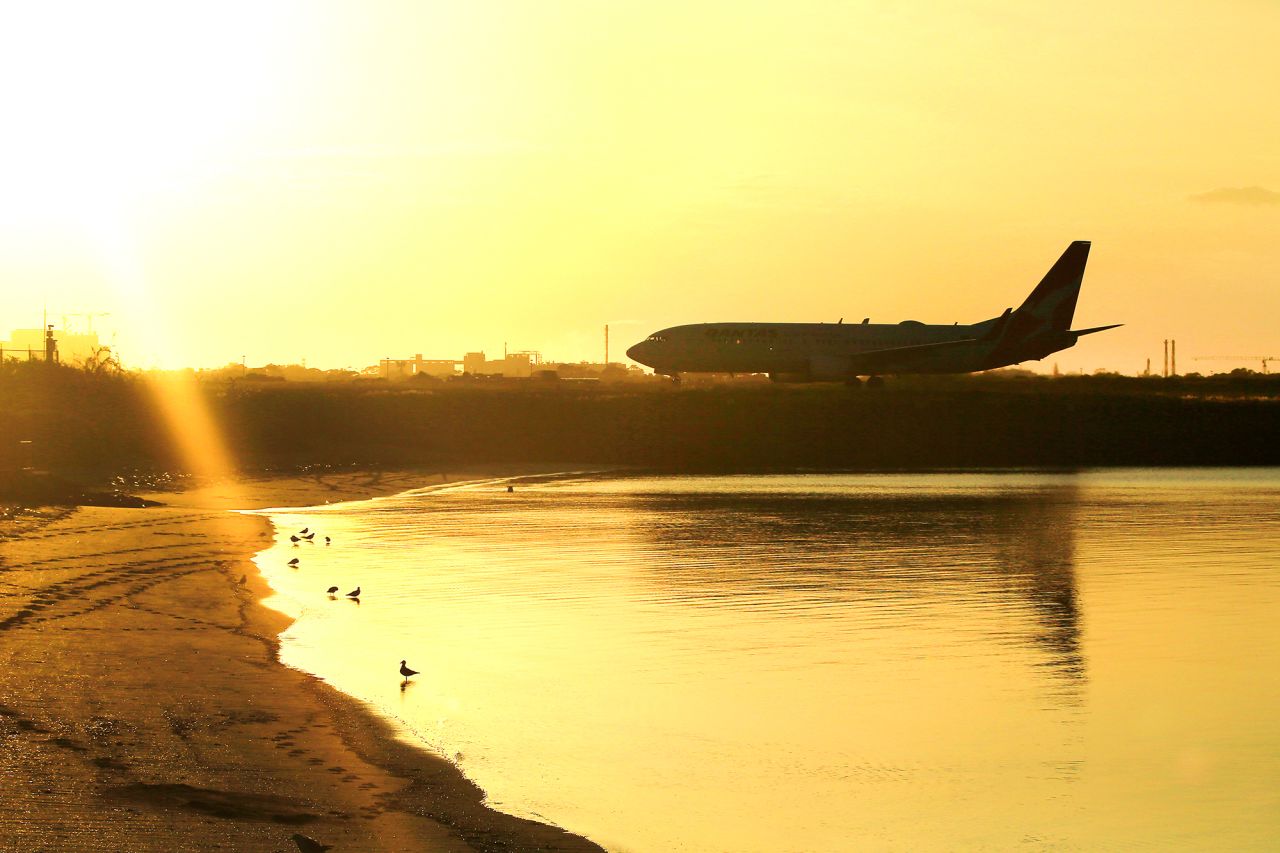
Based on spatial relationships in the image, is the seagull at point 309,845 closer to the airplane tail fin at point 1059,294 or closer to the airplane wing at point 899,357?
the airplane wing at point 899,357

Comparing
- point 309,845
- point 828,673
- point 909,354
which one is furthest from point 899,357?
point 309,845

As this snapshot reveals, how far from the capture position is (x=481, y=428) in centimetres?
8169

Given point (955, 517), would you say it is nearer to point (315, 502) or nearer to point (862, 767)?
point (315, 502)

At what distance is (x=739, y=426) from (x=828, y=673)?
211 ft

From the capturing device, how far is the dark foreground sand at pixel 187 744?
434 inches

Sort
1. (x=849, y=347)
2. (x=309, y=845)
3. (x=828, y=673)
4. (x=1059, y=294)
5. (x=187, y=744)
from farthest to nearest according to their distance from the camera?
(x=1059, y=294) < (x=849, y=347) < (x=828, y=673) < (x=187, y=744) < (x=309, y=845)

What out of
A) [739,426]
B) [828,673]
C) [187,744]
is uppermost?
[739,426]

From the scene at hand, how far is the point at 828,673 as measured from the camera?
63.0 feet

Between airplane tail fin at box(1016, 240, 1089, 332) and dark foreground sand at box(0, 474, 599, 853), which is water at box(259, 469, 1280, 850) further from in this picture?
airplane tail fin at box(1016, 240, 1089, 332)

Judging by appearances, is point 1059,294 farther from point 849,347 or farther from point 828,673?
point 828,673

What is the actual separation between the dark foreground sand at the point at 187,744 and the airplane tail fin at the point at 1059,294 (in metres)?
Answer: 75.6

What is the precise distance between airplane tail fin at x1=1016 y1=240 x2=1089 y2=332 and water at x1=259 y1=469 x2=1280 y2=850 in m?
54.4

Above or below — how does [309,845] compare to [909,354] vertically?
below

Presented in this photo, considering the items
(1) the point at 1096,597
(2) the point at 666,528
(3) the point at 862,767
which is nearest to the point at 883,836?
(3) the point at 862,767
